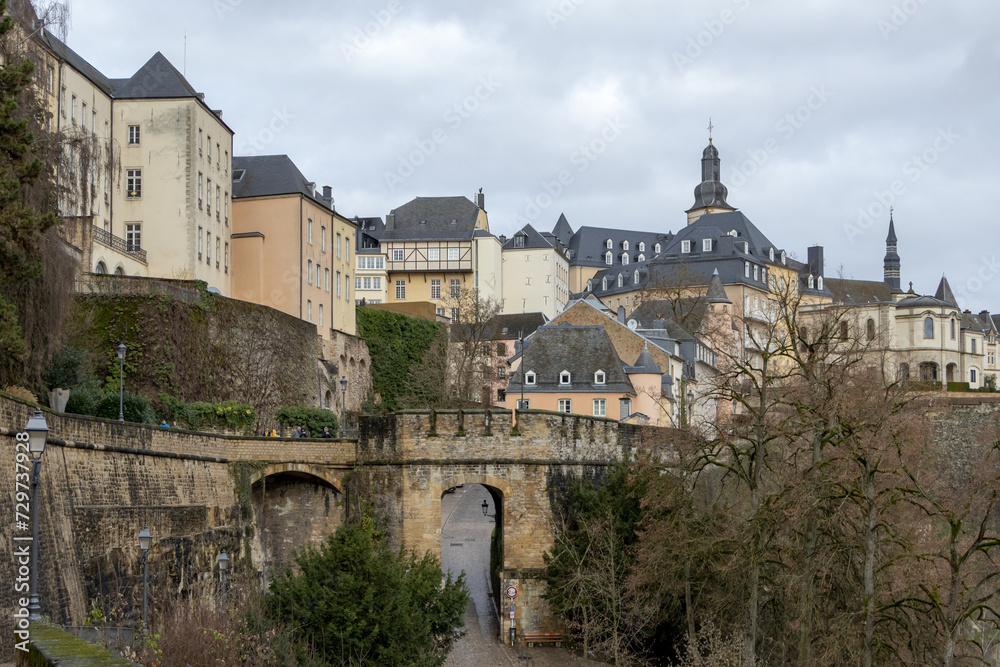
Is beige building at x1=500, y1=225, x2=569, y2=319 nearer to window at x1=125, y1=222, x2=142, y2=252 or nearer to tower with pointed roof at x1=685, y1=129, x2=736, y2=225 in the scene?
tower with pointed roof at x1=685, y1=129, x2=736, y2=225

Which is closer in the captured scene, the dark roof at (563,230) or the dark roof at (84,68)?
the dark roof at (84,68)

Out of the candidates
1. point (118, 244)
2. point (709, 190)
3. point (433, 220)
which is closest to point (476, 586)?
point (118, 244)

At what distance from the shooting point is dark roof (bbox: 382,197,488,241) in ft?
311

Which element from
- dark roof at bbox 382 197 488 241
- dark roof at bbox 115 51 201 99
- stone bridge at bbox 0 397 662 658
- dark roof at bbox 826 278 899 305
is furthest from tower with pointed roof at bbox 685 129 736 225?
stone bridge at bbox 0 397 662 658

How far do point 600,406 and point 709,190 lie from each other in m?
84.0

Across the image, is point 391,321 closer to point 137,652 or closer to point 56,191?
point 56,191

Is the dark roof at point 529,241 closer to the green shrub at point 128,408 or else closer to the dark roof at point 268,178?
the dark roof at point 268,178

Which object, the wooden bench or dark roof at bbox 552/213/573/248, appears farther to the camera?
dark roof at bbox 552/213/573/248

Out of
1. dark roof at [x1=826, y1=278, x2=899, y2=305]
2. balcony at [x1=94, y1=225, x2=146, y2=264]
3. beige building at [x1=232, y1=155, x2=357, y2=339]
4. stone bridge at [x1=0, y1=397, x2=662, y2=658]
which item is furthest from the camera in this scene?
dark roof at [x1=826, y1=278, x2=899, y2=305]

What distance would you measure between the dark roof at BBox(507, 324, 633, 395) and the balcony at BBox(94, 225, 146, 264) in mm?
16012

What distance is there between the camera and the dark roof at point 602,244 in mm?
131500

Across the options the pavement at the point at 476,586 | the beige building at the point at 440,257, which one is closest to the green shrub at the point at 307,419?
the pavement at the point at 476,586

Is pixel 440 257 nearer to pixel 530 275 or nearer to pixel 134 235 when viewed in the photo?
pixel 530 275

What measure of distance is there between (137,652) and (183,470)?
41.2ft
